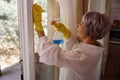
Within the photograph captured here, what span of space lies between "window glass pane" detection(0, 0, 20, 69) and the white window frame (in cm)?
6

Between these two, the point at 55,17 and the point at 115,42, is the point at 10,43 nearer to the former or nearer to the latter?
the point at 55,17

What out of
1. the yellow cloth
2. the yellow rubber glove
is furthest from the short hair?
the yellow rubber glove

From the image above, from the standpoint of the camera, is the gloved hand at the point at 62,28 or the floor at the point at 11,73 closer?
the gloved hand at the point at 62,28

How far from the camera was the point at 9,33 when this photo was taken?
4.17ft

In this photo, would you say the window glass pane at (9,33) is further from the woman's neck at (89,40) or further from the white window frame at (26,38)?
the woman's neck at (89,40)

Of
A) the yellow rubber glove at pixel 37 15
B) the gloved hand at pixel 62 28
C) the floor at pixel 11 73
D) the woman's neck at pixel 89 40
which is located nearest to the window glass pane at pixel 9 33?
the floor at pixel 11 73

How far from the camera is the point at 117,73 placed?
342 centimetres

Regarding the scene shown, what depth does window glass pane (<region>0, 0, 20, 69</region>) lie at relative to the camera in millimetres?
1205

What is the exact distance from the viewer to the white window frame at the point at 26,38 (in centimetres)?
115

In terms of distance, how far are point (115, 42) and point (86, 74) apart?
2.15 metres

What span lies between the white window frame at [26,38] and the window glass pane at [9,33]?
0.06 meters

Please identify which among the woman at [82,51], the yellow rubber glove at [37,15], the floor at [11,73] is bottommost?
the floor at [11,73]

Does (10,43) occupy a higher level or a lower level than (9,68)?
higher

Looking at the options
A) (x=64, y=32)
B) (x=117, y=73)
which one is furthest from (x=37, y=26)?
(x=117, y=73)
